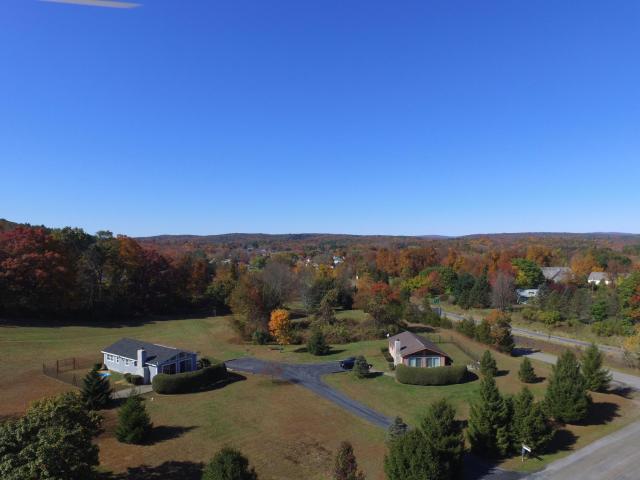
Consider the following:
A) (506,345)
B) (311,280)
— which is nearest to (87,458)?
(506,345)

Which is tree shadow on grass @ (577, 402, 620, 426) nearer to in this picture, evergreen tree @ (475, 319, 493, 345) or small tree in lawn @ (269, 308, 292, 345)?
evergreen tree @ (475, 319, 493, 345)

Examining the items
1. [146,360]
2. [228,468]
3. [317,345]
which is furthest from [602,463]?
[146,360]

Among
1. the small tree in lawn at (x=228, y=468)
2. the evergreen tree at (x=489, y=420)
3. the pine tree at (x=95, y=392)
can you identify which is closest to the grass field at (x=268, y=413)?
the evergreen tree at (x=489, y=420)

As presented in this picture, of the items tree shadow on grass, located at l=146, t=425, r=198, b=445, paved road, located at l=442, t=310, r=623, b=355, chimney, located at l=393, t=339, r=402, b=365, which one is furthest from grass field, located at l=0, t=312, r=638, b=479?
paved road, located at l=442, t=310, r=623, b=355

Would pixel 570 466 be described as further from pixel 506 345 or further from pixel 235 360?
pixel 235 360

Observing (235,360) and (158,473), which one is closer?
(158,473)

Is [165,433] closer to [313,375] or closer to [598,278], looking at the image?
[313,375]
